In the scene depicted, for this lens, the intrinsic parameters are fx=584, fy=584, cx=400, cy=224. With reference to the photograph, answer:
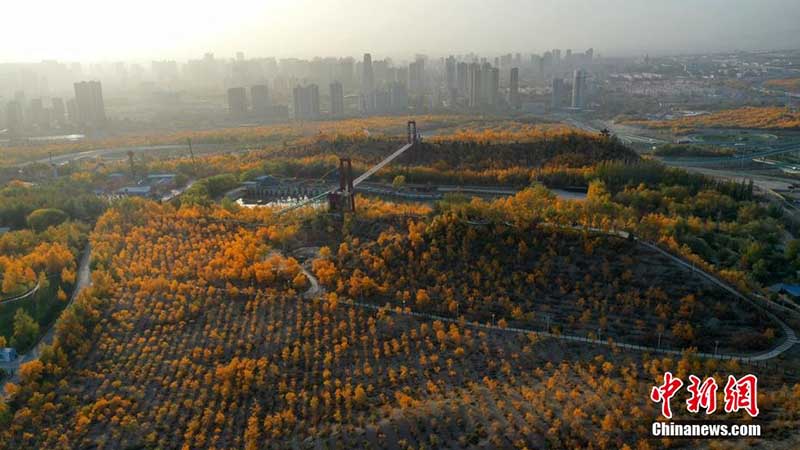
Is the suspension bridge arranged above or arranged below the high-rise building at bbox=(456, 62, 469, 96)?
below

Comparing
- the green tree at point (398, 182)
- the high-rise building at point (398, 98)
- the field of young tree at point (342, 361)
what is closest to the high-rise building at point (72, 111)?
the high-rise building at point (398, 98)

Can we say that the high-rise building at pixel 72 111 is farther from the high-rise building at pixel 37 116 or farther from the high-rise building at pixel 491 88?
the high-rise building at pixel 491 88

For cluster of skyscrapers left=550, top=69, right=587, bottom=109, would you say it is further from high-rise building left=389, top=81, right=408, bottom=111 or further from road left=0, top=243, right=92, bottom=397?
road left=0, top=243, right=92, bottom=397

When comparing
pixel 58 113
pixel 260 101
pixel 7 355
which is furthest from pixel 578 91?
pixel 7 355

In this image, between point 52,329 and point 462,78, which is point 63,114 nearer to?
point 462,78

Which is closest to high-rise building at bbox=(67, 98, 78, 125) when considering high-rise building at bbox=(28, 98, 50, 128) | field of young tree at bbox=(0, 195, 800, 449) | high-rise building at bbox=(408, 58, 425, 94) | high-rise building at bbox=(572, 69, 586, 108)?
high-rise building at bbox=(28, 98, 50, 128)

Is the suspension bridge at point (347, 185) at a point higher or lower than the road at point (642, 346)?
higher

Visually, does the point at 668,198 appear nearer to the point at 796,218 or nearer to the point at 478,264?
the point at 796,218

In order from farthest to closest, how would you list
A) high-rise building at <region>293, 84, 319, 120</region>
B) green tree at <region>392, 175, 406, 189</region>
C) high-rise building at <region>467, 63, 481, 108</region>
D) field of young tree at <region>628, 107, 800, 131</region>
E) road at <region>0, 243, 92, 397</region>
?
high-rise building at <region>467, 63, 481, 108</region>, high-rise building at <region>293, 84, 319, 120</region>, field of young tree at <region>628, 107, 800, 131</region>, green tree at <region>392, 175, 406, 189</region>, road at <region>0, 243, 92, 397</region>
